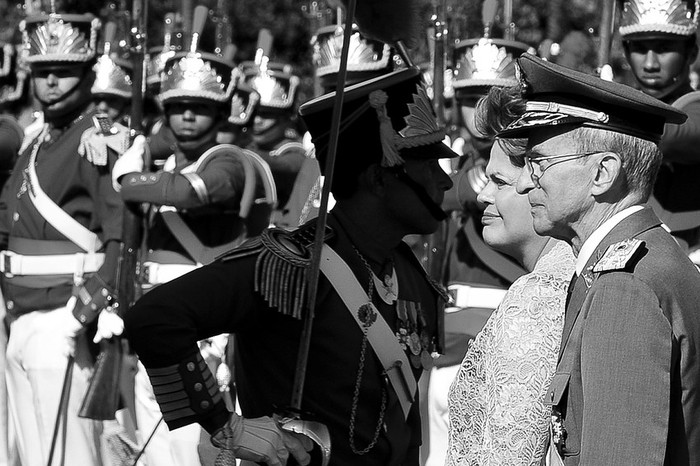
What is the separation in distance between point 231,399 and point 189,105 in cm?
162

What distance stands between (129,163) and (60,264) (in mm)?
675

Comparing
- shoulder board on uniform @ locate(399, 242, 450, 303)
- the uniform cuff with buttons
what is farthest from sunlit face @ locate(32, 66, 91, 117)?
the uniform cuff with buttons

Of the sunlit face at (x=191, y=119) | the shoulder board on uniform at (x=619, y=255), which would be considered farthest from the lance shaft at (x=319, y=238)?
the sunlit face at (x=191, y=119)

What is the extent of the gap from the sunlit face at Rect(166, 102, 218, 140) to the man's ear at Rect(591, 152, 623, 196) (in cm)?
472

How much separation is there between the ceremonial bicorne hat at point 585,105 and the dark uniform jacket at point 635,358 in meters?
0.20

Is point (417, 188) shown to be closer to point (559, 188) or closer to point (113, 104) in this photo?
point (559, 188)

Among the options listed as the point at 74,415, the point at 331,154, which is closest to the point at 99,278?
the point at 74,415

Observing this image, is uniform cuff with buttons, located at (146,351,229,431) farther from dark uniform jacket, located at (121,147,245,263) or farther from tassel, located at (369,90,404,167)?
dark uniform jacket, located at (121,147,245,263)

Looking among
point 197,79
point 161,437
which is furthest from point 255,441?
point 197,79

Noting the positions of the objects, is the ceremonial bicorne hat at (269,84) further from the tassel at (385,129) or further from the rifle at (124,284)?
the tassel at (385,129)

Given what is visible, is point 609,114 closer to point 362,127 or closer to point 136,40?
point 362,127

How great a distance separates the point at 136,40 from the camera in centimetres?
765

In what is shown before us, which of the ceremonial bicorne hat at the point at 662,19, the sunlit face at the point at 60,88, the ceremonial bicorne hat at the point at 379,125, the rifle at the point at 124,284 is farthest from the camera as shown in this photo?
the sunlit face at the point at 60,88

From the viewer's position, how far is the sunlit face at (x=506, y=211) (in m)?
3.64
